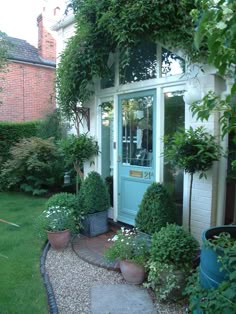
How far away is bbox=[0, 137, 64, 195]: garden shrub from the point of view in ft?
24.9

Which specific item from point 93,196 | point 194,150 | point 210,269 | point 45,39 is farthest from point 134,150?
point 45,39

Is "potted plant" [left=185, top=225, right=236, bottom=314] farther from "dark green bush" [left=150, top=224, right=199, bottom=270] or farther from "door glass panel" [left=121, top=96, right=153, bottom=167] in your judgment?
"door glass panel" [left=121, top=96, right=153, bottom=167]

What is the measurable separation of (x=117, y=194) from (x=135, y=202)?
1.44 feet

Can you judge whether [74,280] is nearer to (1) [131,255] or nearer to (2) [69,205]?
(1) [131,255]

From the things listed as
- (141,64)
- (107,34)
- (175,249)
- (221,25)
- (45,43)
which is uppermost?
(45,43)

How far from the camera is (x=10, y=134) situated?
8914mm

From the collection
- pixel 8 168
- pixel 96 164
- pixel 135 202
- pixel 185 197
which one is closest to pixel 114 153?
pixel 96 164

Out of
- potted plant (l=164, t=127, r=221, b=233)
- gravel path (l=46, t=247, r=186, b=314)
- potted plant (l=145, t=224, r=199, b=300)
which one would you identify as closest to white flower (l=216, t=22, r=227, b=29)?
potted plant (l=164, t=127, r=221, b=233)

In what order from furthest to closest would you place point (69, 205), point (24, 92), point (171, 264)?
point (24, 92)
point (69, 205)
point (171, 264)

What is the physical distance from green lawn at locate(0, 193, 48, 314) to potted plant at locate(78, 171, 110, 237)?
30.4 inches

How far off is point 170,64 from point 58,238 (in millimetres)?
3007

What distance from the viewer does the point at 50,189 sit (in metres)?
8.43

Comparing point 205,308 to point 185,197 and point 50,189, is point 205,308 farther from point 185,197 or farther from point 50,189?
point 50,189

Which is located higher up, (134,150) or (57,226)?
(134,150)
